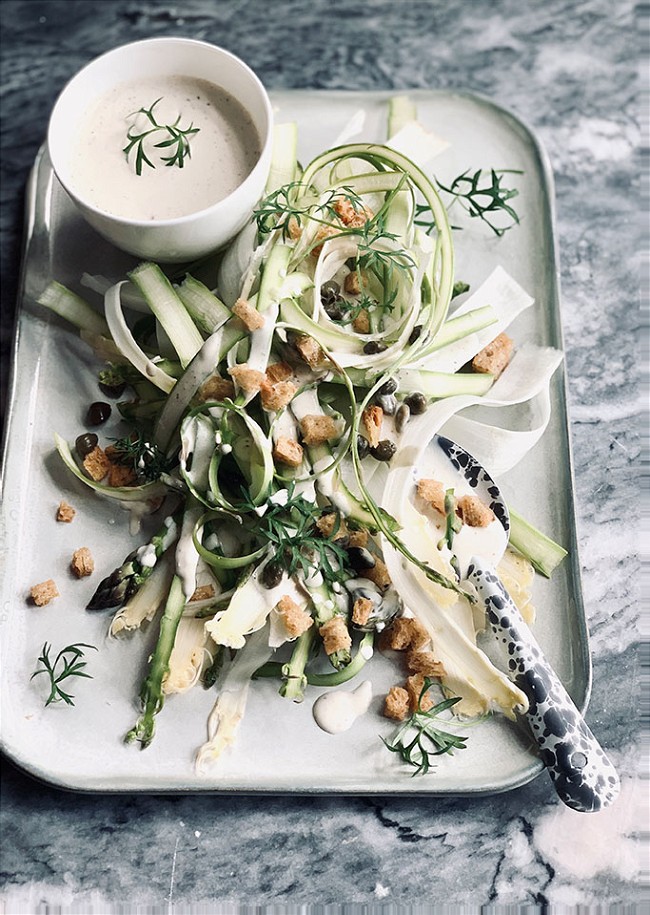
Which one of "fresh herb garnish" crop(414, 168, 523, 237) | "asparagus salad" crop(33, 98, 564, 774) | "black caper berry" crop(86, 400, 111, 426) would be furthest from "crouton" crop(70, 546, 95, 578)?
"fresh herb garnish" crop(414, 168, 523, 237)

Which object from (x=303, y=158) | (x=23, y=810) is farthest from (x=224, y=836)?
(x=303, y=158)

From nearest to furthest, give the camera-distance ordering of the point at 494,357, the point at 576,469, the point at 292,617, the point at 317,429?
1. the point at 292,617
2. the point at 317,429
3. the point at 494,357
4. the point at 576,469

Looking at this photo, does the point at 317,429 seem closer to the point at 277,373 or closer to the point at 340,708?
the point at 277,373

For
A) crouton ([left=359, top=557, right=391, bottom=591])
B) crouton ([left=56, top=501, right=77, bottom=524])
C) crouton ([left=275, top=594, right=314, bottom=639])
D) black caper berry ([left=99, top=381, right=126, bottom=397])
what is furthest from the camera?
black caper berry ([left=99, top=381, right=126, bottom=397])

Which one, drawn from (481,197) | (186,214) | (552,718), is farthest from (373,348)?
(552,718)

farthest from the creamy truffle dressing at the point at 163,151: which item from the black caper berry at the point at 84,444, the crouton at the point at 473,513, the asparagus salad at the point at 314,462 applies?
the crouton at the point at 473,513

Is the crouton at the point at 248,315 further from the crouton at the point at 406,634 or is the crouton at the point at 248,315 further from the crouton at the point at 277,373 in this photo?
the crouton at the point at 406,634

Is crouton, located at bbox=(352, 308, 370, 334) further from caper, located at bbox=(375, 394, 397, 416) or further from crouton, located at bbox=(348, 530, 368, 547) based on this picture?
crouton, located at bbox=(348, 530, 368, 547)
